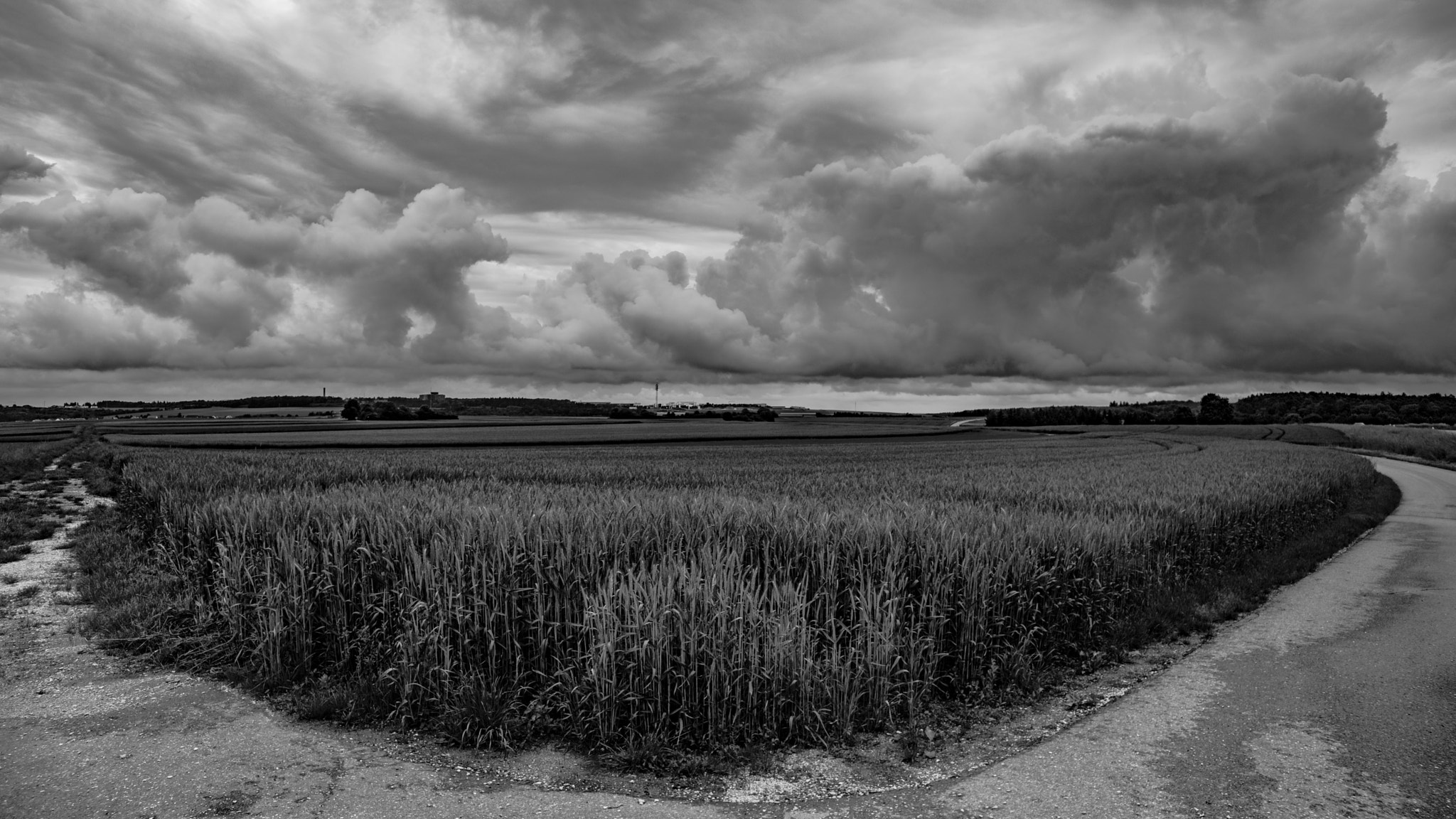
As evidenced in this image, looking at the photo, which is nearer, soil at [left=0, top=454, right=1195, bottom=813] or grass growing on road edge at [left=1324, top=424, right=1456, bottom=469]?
soil at [left=0, top=454, right=1195, bottom=813]

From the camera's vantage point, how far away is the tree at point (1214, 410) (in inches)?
6496

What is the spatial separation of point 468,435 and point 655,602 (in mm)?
96125

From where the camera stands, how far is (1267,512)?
67.6 feet

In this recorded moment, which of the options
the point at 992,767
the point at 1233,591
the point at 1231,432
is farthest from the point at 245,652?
the point at 1231,432

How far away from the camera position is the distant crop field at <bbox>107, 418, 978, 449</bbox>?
3152 inches

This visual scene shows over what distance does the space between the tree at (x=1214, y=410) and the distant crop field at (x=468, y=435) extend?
6948cm

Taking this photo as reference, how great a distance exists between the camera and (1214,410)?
173500 mm

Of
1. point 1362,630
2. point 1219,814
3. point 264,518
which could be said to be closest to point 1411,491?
point 1362,630

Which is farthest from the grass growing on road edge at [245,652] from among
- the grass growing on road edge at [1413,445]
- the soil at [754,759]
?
the grass growing on road edge at [1413,445]

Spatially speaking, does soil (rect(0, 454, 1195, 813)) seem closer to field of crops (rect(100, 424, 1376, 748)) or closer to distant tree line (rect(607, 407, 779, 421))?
field of crops (rect(100, 424, 1376, 748))

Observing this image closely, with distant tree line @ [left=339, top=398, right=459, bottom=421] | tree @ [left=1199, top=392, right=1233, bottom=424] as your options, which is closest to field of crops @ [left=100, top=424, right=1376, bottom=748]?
distant tree line @ [left=339, top=398, right=459, bottom=421]

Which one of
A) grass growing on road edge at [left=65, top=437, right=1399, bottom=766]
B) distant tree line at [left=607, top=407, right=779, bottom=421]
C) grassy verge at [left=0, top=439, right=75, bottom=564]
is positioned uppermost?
grass growing on road edge at [left=65, top=437, right=1399, bottom=766]

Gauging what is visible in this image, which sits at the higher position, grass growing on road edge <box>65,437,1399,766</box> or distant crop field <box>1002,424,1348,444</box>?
grass growing on road edge <box>65,437,1399,766</box>

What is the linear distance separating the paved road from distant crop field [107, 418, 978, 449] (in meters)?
70.3
